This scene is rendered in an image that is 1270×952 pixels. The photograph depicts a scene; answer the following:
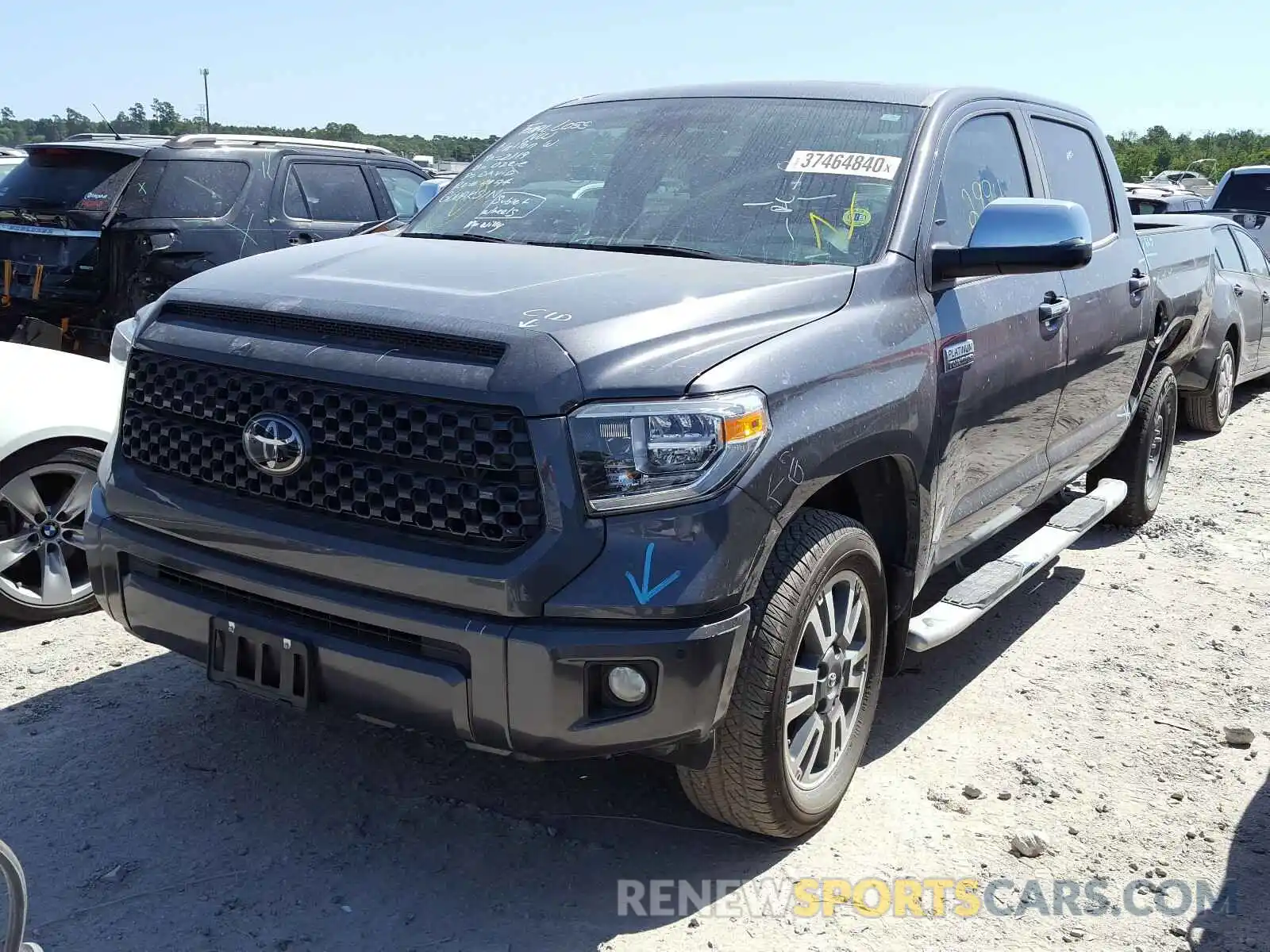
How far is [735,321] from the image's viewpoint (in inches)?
118

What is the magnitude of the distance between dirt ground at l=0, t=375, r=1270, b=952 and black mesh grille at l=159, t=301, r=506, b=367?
50.7 inches

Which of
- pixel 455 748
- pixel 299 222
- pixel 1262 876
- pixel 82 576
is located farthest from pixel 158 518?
pixel 299 222

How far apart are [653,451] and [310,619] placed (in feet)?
3.02

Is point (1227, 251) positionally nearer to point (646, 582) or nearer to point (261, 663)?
point (646, 582)

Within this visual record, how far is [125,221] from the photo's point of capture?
7133mm

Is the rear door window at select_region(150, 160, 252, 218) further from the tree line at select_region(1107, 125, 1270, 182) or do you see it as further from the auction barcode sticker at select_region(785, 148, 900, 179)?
the tree line at select_region(1107, 125, 1270, 182)

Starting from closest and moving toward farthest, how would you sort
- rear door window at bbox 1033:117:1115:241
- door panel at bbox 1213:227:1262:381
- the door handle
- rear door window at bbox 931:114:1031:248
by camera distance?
rear door window at bbox 931:114:1031:248 → the door handle → rear door window at bbox 1033:117:1115:241 → door panel at bbox 1213:227:1262:381

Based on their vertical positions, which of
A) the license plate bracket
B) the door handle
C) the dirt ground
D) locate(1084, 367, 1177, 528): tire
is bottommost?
the dirt ground

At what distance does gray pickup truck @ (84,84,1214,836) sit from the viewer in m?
2.69

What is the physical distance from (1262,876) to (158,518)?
3030 mm

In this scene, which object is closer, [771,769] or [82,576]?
[771,769]

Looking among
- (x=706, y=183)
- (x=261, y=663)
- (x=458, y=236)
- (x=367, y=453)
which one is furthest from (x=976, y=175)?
(x=261, y=663)

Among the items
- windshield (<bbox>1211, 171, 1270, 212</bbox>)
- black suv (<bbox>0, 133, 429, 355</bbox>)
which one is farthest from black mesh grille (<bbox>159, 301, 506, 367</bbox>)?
windshield (<bbox>1211, 171, 1270, 212</bbox>)

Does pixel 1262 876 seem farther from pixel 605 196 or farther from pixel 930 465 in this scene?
pixel 605 196
